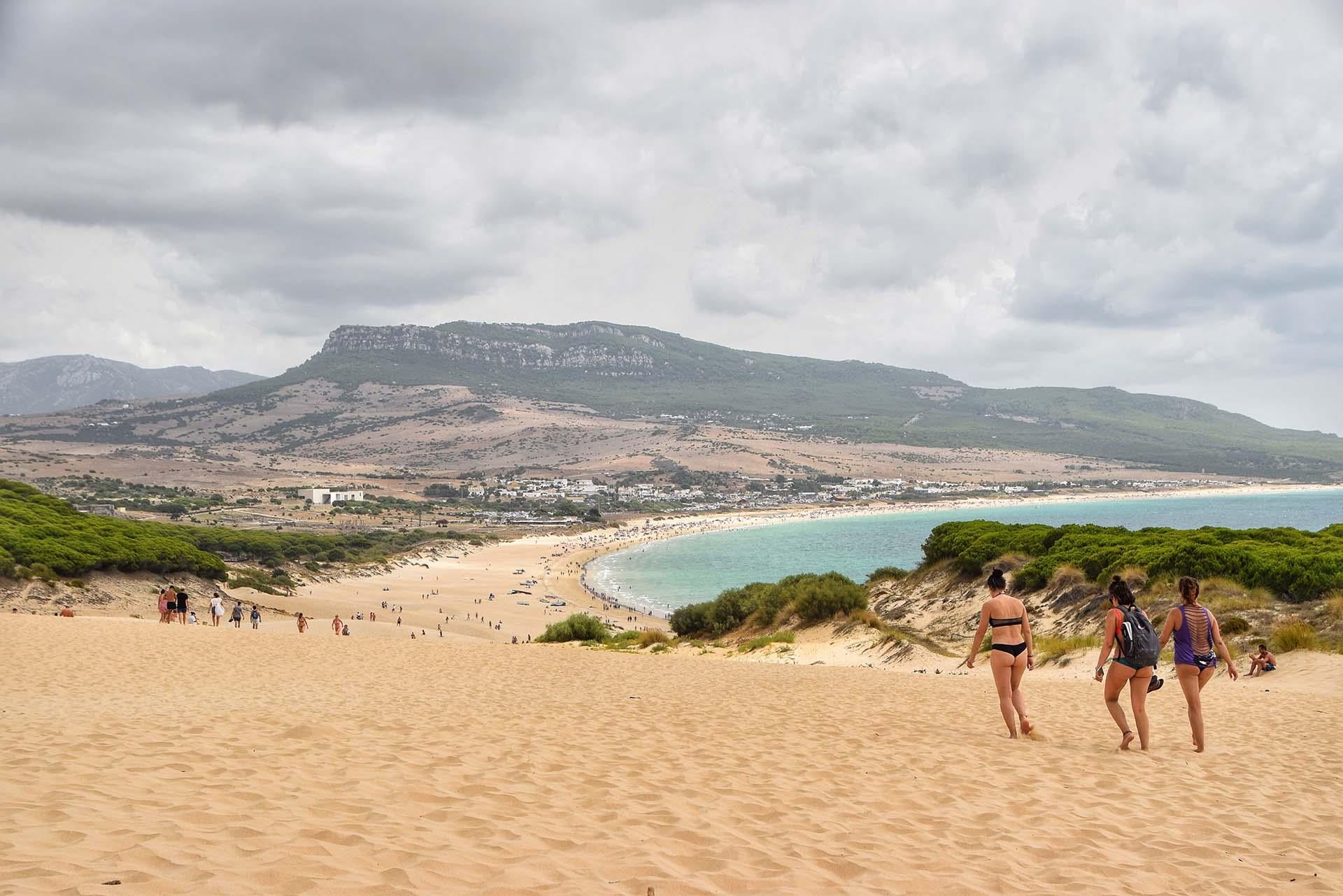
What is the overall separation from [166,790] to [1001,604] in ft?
24.7

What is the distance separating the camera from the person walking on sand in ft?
26.3

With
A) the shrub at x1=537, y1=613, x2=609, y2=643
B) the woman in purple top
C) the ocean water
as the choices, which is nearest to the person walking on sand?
the woman in purple top

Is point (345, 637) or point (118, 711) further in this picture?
point (345, 637)

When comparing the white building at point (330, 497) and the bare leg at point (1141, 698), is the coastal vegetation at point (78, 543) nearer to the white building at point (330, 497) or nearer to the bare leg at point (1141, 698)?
the bare leg at point (1141, 698)

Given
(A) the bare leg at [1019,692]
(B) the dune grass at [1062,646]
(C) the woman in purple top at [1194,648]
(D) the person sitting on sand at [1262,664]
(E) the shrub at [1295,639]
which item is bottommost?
(B) the dune grass at [1062,646]

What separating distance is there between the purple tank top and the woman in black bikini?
4.57ft

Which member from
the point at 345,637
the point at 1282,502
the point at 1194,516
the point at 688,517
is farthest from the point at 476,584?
the point at 1282,502

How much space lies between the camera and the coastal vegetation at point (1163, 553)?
1828cm

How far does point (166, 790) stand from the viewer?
5961mm

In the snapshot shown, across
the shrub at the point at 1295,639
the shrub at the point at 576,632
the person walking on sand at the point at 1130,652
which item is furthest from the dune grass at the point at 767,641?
the person walking on sand at the point at 1130,652

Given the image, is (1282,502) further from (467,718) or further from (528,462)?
(467,718)

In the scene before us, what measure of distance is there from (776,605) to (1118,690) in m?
20.4

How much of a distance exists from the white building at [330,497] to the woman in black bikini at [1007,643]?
125 metres

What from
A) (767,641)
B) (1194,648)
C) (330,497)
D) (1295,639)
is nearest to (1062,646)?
(1295,639)
